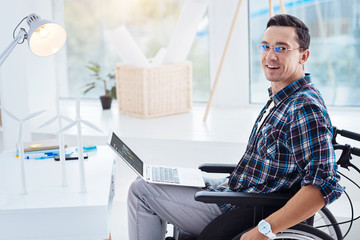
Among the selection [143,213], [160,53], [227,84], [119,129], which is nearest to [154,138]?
[119,129]

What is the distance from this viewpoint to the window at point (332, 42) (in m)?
3.14

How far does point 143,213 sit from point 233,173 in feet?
1.09

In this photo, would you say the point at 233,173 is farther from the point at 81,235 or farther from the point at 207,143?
the point at 207,143

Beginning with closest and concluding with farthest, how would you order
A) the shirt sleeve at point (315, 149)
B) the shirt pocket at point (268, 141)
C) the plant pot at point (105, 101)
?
1. the shirt sleeve at point (315, 149)
2. the shirt pocket at point (268, 141)
3. the plant pot at point (105, 101)

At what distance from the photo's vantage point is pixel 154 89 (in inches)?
125

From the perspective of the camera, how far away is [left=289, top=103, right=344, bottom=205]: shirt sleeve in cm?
142

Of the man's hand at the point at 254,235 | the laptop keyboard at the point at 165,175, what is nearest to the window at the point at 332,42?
the laptop keyboard at the point at 165,175

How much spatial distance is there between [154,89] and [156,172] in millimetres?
1400

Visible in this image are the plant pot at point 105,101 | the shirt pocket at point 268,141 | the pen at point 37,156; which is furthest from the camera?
the plant pot at point 105,101

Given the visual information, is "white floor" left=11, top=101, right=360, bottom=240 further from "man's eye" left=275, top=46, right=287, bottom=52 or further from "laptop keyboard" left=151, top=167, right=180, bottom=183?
"man's eye" left=275, top=46, right=287, bottom=52

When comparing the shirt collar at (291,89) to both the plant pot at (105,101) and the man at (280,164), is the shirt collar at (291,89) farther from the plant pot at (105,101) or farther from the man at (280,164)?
the plant pot at (105,101)

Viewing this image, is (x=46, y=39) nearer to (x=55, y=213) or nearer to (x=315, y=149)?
(x=55, y=213)

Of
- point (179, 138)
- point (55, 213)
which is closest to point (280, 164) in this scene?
point (55, 213)

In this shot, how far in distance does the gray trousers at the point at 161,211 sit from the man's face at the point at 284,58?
47 cm
